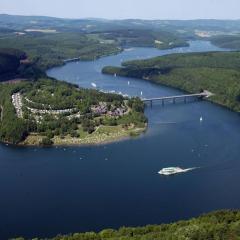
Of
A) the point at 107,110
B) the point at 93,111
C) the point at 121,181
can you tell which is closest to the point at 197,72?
the point at 107,110

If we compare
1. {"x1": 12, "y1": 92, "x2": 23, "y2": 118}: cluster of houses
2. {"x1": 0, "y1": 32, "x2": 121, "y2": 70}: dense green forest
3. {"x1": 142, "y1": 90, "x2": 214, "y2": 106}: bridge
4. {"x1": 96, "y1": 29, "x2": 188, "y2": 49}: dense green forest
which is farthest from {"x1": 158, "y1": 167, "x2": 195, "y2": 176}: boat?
{"x1": 96, "y1": 29, "x2": 188, "y2": 49}: dense green forest

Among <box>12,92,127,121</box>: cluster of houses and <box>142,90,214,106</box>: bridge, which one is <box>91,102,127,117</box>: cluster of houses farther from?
<box>142,90,214,106</box>: bridge

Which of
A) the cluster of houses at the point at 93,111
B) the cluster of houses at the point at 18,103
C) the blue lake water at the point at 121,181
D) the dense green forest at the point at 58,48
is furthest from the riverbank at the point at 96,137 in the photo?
the dense green forest at the point at 58,48

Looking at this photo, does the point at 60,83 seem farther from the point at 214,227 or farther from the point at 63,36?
the point at 63,36

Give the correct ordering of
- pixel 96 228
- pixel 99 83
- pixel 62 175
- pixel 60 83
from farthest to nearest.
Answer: pixel 99 83 < pixel 60 83 < pixel 62 175 < pixel 96 228

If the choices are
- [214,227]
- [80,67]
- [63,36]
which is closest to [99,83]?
[80,67]

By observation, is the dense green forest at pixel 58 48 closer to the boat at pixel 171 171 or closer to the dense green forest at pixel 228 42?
the dense green forest at pixel 228 42

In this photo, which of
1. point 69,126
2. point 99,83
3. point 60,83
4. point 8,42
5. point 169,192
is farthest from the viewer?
point 8,42
